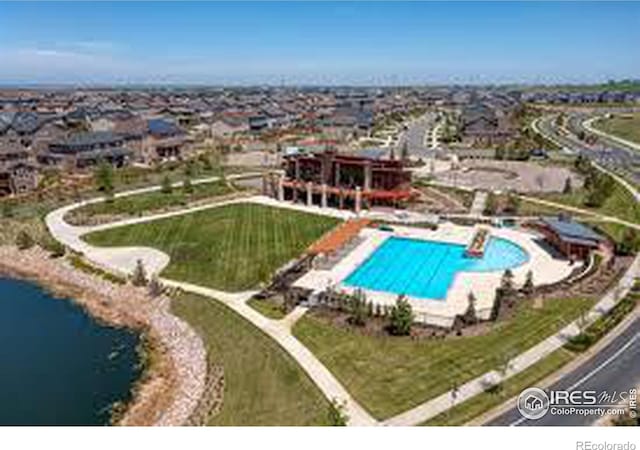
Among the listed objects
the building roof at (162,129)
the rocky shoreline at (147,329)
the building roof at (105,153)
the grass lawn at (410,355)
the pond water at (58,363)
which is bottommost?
the pond water at (58,363)

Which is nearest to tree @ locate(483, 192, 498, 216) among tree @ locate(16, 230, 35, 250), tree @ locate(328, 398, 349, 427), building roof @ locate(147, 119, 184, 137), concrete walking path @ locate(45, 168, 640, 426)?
concrete walking path @ locate(45, 168, 640, 426)

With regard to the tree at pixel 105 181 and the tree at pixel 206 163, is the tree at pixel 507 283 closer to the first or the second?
the tree at pixel 105 181

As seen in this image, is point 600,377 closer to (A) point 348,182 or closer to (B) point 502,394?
(B) point 502,394

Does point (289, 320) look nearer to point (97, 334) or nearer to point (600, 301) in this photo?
point (97, 334)

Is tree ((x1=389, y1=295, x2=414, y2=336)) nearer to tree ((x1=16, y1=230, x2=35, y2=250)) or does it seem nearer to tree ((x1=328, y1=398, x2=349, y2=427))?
tree ((x1=328, y1=398, x2=349, y2=427))

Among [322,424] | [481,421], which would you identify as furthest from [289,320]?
[481,421]

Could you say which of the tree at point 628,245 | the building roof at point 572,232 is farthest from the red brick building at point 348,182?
the tree at point 628,245
